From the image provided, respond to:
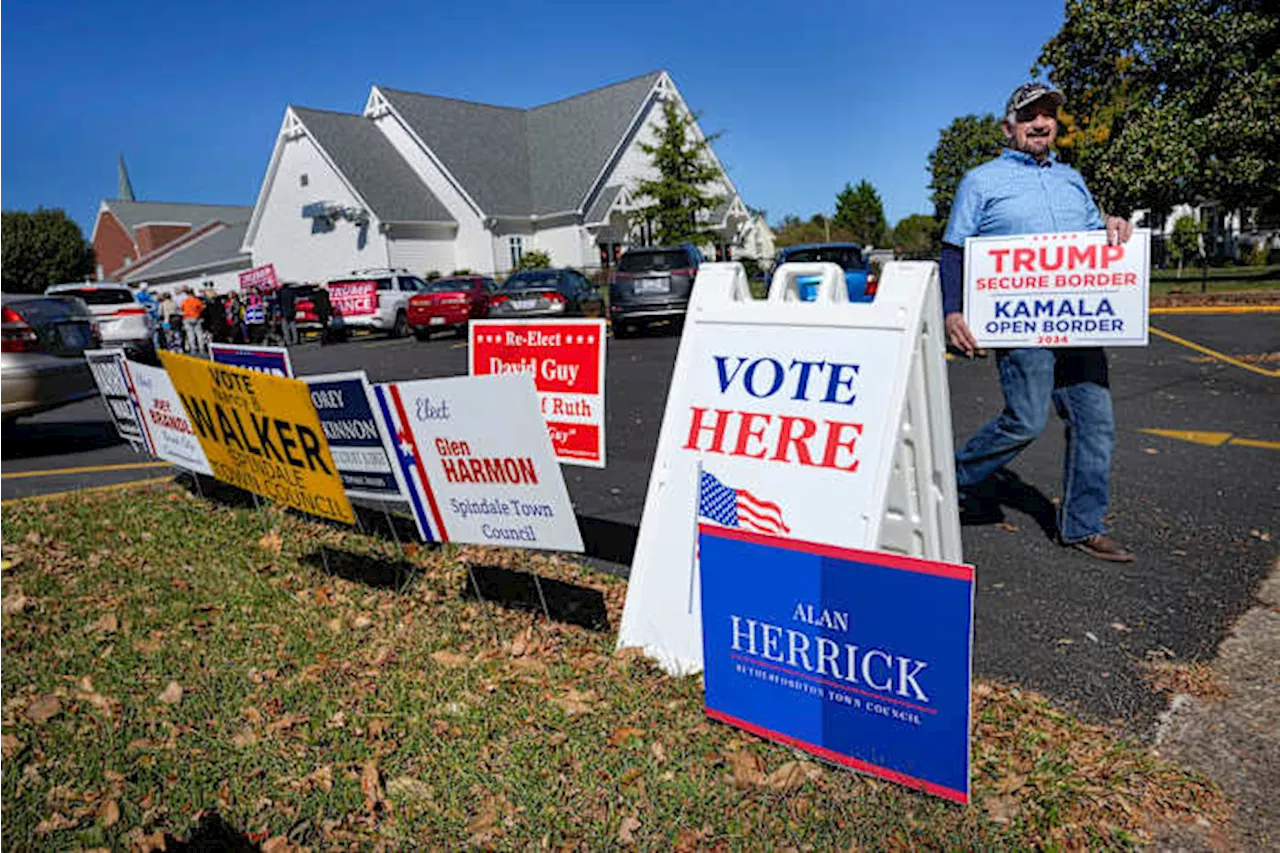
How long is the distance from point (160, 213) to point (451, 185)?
5755 cm

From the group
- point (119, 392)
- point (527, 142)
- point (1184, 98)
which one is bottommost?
point (119, 392)

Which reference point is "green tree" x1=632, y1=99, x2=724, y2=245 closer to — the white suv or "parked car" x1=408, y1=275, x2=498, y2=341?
the white suv

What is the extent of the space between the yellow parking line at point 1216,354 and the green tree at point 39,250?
7234 centimetres

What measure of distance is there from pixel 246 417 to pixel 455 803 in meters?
2.81

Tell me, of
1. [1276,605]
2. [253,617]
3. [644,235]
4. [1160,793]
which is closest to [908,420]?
[1160,793]

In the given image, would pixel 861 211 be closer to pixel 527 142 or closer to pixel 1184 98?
pixel 527 142

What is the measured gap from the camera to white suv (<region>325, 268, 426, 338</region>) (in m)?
24.3

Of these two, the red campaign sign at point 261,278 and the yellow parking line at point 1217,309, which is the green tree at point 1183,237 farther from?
the red campaign sign at point 261,278

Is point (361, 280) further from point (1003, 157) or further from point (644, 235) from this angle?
point (1003, 157)

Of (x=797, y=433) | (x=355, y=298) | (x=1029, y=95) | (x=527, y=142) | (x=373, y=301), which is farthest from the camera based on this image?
(x=527, y=142)

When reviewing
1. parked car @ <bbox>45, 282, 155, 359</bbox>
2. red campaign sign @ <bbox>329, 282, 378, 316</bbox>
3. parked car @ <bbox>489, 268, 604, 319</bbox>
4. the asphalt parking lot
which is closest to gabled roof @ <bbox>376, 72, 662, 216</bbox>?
red campaign sign @ <bbox>329, 282, 378, 316</bbox>

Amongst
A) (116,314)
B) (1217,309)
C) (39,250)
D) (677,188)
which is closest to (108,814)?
(1217,309)

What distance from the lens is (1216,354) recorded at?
1054 cm

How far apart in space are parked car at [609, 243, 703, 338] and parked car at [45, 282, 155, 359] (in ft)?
31.3
